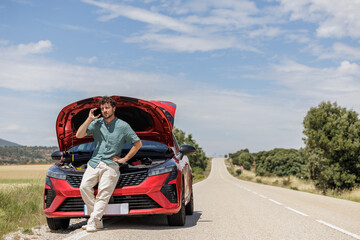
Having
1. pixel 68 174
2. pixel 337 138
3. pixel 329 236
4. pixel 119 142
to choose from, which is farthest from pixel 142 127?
pixel 337 138

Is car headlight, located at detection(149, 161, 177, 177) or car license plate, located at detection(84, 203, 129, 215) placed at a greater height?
car headlight, located at detection(149, 161, 177, 177)

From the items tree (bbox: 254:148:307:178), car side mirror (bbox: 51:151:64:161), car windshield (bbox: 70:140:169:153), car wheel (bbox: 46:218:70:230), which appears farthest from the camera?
tree (bbox: 254:148:307:178)

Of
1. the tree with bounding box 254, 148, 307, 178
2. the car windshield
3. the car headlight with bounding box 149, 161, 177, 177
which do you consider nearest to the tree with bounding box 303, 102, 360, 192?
the car windshield

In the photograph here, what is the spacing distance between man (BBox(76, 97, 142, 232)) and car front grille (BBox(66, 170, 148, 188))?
0.11 metres

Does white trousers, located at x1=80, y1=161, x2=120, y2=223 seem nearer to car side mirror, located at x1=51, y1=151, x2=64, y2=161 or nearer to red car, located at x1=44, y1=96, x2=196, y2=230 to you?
red car, located at x1=44, y1=96, x2=196, y2=230

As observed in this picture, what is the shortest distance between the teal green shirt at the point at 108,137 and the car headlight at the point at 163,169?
1.76 feet

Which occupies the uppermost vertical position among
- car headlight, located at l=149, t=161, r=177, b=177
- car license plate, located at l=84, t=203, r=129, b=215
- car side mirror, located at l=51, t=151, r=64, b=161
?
car side mirror, located at l=51, t=151, r=64, b=161

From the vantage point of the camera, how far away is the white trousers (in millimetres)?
5898

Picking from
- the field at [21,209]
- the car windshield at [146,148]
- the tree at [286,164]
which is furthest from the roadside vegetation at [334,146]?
the tree at [286,164]

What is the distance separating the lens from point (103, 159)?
20.1 feet

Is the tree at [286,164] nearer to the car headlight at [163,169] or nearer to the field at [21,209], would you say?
the field at [21,209]

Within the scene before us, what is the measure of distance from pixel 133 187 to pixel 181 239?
105 centimetres

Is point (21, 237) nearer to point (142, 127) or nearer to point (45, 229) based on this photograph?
point (45, 229)

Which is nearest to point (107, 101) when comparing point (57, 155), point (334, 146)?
point (57, 155)
